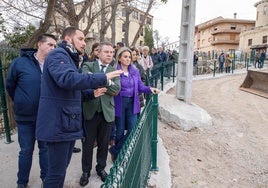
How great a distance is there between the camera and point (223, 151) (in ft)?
18.7

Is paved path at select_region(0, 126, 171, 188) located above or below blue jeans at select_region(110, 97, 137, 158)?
below

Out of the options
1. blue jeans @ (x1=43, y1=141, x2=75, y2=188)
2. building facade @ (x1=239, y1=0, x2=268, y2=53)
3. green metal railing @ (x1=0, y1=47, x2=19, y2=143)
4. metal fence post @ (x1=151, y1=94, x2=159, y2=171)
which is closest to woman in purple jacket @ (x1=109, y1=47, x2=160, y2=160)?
metal fence post @ (x1=151, y1=94, x2=159, y2=171)

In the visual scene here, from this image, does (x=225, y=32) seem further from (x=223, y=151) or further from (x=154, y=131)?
(x=154, y=131)

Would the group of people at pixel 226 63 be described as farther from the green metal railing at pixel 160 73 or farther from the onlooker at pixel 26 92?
the onlooker at pixel 26 92

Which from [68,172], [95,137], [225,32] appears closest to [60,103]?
[95,137]

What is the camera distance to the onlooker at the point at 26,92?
9.38 ft

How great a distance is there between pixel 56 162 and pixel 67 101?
0.53 metres

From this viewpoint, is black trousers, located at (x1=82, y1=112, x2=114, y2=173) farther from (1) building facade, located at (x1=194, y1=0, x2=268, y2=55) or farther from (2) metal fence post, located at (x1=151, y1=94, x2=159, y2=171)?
(1) building facade, located at (x1=194, y1=0, x2=268, y2=55)

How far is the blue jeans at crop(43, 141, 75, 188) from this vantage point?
226cm

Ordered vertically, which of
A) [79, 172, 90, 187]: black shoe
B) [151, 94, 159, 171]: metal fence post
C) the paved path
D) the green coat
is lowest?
the paved path

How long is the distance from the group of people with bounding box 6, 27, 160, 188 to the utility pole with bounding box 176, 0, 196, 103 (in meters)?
3.86

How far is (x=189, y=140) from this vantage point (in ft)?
19.6

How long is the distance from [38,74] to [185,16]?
219 inches

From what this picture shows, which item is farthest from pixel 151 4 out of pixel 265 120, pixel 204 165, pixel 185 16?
pixel 204 165
